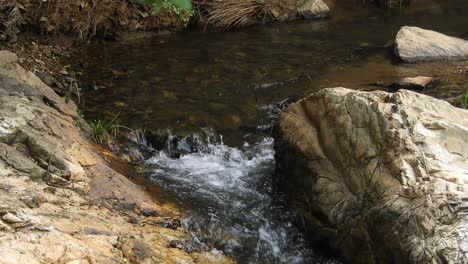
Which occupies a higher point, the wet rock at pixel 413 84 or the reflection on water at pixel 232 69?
the reflection on water at pixel 232 69

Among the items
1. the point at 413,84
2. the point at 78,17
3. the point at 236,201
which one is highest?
the point at 78,17

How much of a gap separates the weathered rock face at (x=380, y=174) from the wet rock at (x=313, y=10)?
23.8 feet

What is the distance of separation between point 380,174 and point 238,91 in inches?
144

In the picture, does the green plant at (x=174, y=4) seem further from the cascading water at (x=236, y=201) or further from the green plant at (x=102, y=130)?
the green plant at (x=102, y=130)

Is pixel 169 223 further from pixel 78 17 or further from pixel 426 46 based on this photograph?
pixel 426 46

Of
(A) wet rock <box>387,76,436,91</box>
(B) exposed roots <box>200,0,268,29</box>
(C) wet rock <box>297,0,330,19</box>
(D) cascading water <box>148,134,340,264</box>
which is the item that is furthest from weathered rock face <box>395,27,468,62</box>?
(D) cascading water <box>148,134,340,264</box>

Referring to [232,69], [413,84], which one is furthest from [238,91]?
[413,84]

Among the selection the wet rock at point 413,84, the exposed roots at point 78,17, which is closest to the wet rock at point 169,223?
the wet rock at point 413,84

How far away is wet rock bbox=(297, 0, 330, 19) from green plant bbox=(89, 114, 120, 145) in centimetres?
676

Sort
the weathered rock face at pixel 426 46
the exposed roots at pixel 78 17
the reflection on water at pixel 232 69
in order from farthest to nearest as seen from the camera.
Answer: the weathered rock face at pixel 426 46, the exposed roots at pixel 78 17, the reflection on water at pixel 232 69

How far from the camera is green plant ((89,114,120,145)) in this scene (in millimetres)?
5312

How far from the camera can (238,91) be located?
7.10 meters

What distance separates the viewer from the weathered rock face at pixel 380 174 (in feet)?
10.4

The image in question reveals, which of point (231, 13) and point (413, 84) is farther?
point (231, 13)
